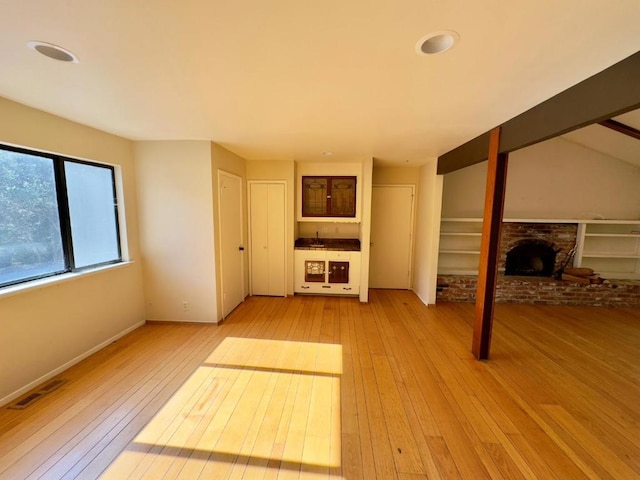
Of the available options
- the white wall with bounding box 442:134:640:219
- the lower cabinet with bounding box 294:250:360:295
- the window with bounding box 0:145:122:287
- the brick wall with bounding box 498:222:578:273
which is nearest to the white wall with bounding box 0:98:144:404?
the window with bounding box 0:145:122:287

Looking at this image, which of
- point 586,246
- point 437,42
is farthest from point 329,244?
point 586,246

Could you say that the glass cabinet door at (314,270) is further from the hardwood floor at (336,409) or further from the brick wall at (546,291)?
the brick wall at (546,291)

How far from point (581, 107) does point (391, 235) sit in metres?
3.53

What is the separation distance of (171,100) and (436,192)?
3.78 meters

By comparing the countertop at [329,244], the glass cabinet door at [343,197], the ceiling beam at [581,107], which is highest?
the ceiling beam at [581,107]

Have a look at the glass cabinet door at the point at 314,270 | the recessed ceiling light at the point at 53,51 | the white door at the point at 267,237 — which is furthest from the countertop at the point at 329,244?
the recessed ceiling light at the point at 53,51

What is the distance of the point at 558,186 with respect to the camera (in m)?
4.66

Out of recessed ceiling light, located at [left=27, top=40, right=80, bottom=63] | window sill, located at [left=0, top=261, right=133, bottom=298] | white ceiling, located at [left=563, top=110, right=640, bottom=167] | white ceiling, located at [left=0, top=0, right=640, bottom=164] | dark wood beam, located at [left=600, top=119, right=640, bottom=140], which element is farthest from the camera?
white ceiling, located at [left=563, top=110, right=640, bottom=167]

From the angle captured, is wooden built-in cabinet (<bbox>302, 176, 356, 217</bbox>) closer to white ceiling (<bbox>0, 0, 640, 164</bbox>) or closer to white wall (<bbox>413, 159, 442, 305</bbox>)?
white wall (<bbox>413, 159, 442, 305</bbox>)

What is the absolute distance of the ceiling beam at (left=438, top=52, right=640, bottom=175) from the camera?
4.55ft

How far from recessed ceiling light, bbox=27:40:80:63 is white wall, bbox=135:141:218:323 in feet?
5.80

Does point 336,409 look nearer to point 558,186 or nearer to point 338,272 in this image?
point 338,272

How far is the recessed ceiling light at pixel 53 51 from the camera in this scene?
1.34 m

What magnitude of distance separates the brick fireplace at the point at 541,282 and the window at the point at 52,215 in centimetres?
502
